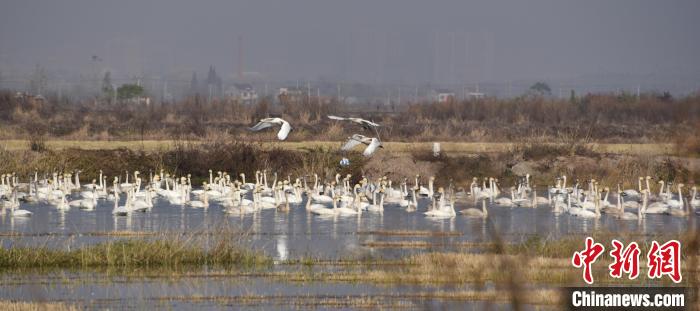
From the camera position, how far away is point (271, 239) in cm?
2445

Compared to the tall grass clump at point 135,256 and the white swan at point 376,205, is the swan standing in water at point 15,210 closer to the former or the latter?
the white swan at point 376,205

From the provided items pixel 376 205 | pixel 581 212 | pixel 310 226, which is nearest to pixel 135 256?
pixel 310 226

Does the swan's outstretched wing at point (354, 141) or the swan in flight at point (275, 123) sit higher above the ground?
the swan in flight at point (275, 123)

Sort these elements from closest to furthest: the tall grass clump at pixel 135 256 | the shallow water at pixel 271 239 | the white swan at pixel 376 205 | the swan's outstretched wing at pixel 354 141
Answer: the shallow water at pixel 271 239
the tall grass clump at pixel 135 256
the swan's outstretched wing at pixel 354 141
the white swan at pixel 376 205

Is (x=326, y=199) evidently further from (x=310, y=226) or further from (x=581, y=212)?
(x=581, y=212)

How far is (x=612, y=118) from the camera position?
8125cm

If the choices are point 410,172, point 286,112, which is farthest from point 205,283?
point 286,112

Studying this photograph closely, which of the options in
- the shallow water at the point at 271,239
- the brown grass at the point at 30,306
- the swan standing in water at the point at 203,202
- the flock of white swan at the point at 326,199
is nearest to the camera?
the brown grass at the point at 30,306

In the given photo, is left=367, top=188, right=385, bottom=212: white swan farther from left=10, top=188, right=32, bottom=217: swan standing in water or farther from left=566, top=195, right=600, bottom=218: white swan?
left=10, top=188, right=32, bottom=217: swan standing in water

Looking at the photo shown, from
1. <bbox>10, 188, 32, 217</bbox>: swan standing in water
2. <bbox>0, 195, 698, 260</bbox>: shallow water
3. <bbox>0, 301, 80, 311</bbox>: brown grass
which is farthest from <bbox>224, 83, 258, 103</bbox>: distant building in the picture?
<bbox>0, 301, 80, 311</bbox>: brown grass

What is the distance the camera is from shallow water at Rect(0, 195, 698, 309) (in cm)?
1658

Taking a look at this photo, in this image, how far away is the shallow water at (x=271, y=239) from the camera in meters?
16.6

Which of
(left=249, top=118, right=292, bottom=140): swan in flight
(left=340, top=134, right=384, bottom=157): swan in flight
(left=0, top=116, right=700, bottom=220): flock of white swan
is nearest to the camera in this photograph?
(left=249, top=118, right=292, bottom=140): swan in flight

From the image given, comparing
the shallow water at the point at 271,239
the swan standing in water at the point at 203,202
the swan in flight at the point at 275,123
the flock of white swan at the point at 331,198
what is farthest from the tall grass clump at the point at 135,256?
the swan standing in water at the point at 203,202
